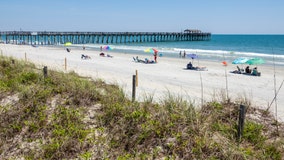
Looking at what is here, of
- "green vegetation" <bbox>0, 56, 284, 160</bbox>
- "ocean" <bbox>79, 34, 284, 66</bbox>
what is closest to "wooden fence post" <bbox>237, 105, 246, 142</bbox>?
"green vegetation" <bbox>0, 56, 284, 160</bbox>

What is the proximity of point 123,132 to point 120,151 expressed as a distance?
40 centimetres

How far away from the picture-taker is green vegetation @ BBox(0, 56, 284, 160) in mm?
4047

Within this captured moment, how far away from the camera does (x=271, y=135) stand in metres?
4.36

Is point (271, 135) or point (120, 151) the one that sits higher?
point (271, 135)

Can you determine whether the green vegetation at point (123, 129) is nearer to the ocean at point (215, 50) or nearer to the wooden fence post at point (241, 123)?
the wooden fence post at point (241, 123)

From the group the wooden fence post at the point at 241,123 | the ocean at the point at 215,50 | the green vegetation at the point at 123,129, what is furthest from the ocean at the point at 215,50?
the wooden fence post at the point at 241,123

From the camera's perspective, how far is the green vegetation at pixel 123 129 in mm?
4047

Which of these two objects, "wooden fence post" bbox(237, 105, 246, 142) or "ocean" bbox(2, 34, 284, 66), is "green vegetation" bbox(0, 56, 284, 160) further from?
"ocean" bbox(2, 34, 284, 66)

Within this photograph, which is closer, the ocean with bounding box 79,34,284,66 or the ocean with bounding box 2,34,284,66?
the ocean with bounding box 2,34,284,66

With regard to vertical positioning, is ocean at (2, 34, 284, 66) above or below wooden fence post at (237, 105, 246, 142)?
above

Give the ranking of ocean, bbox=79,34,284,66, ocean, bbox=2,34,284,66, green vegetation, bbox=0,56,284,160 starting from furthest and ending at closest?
ocean, bbox=79,34,284,66 < ocean, bbox=2,34,284,66 < green vegetation, bbox=0,56,284,160

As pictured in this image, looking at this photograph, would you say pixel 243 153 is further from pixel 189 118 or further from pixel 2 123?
pixel 2 123

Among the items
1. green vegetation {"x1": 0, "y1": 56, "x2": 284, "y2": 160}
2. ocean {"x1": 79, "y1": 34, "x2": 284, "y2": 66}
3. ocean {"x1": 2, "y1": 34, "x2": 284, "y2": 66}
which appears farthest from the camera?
ocean {"x1": 79, "y1": 34, "x2": 284, "y2": 66}

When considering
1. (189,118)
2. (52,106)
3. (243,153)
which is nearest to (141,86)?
(52,106)
